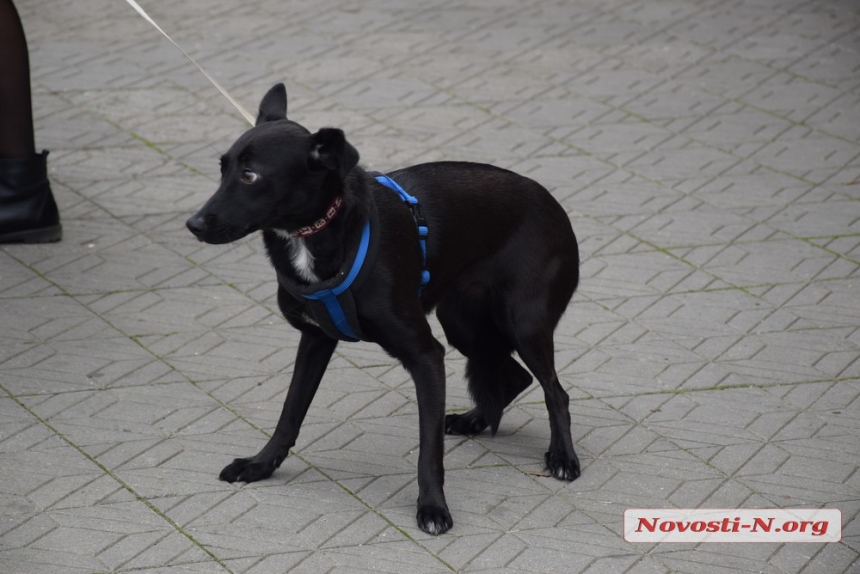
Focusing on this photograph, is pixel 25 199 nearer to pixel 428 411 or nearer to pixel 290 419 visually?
pixel 290 419

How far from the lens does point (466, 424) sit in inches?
191

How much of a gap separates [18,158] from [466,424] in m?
2.91

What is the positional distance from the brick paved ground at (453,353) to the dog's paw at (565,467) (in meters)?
0.05

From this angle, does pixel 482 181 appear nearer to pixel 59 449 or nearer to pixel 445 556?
pixel 445 556

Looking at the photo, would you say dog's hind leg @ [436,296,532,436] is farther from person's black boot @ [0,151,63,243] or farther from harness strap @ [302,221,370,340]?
person's black boot @ [0,151,63,243]

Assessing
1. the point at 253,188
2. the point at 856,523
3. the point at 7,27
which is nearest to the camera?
the point at 253,188

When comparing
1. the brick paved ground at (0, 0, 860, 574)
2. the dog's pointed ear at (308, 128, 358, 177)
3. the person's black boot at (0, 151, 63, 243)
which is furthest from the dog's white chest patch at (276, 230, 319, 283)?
the person's black boot at (0, 151, 63, 243)

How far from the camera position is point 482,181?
446cm

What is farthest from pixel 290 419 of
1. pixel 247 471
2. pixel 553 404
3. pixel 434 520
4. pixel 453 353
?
pixel 453 353

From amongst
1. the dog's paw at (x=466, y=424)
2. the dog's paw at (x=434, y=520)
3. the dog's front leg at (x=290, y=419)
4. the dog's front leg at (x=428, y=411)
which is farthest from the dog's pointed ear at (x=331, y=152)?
the dog's paw at (x=466, y=424)

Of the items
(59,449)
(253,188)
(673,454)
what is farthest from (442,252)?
(59,449)

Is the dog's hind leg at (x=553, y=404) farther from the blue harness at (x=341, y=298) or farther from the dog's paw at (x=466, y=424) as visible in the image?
the blue harness at (x=341, y=298)

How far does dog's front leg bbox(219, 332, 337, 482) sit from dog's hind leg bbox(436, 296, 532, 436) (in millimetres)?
488

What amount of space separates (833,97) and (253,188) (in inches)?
238
